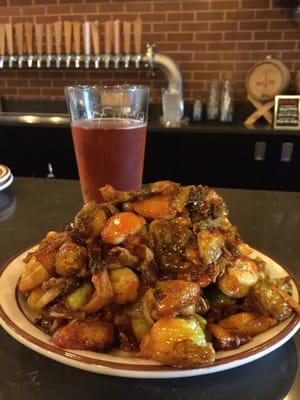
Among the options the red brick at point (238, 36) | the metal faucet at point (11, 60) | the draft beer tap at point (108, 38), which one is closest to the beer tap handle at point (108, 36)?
the draft beer tap at point (108, 38)

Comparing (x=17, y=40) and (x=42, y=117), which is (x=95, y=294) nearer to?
(x=42, y=117)

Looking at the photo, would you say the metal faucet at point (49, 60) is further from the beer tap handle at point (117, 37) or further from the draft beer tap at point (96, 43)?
the beer tap handle at point (117, 37)

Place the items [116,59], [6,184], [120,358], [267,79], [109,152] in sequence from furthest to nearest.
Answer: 1. [116,59]
2. [267,79]
3. [6,184]
4. [109,152]
5. [120,358]

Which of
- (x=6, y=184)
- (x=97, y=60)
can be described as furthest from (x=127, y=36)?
(x=6, y=184)

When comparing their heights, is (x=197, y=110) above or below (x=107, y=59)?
below

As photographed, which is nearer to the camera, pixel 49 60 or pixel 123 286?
pixel 123 286

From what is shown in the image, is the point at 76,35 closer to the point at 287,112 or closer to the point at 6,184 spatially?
the point at 287,112

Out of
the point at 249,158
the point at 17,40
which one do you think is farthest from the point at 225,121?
the point at 17,40
